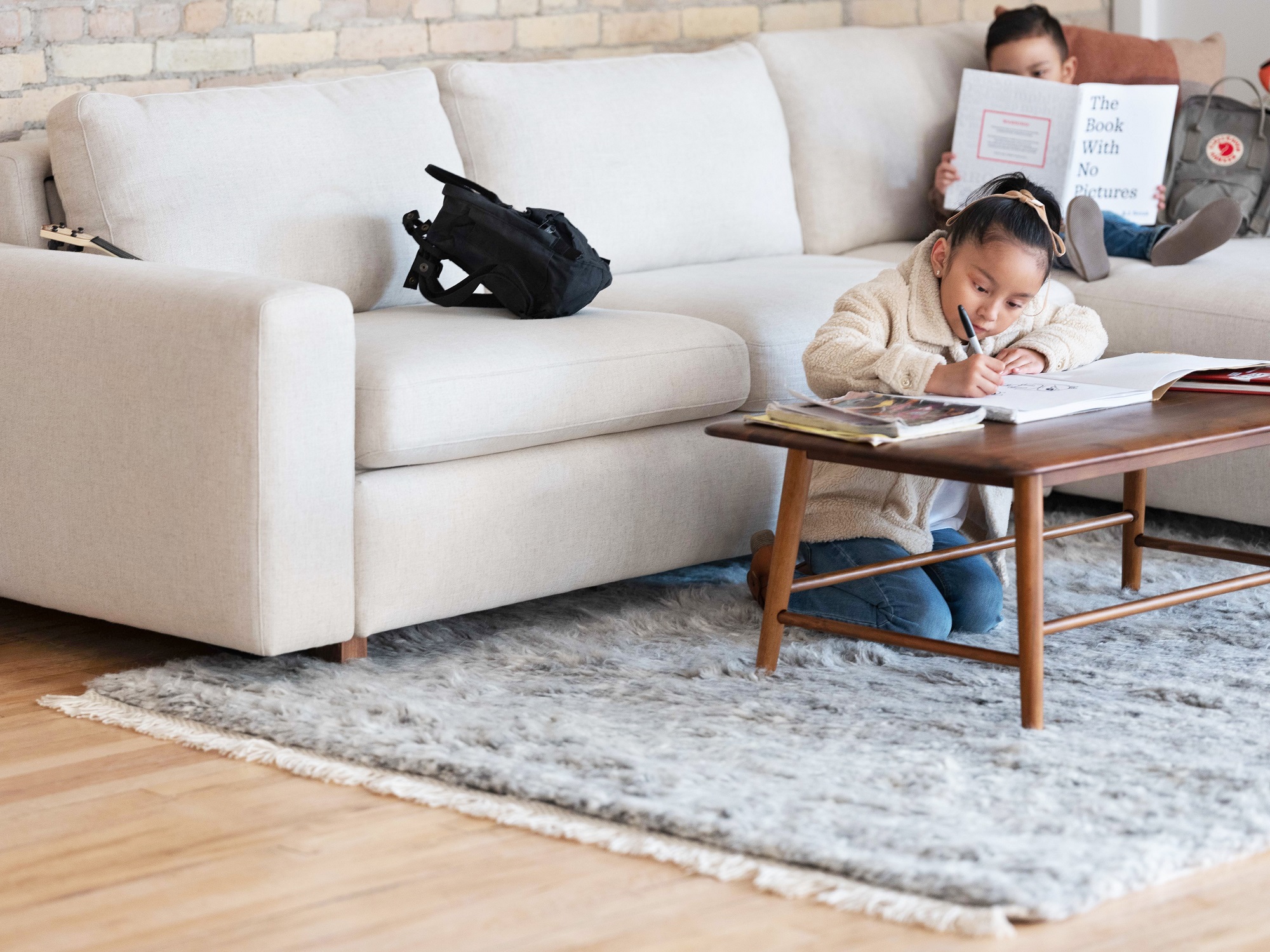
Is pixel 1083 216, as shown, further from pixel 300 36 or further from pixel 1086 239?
pixel 300 36

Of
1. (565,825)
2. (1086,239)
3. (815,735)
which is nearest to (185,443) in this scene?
(565,825)

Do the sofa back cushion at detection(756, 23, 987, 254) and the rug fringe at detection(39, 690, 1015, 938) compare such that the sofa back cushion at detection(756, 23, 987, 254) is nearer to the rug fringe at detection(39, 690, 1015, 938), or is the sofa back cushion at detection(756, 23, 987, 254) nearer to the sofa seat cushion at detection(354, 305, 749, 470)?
the sofa seat cushion at detection(354, 305, 749, 470)

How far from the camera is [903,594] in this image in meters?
2.27

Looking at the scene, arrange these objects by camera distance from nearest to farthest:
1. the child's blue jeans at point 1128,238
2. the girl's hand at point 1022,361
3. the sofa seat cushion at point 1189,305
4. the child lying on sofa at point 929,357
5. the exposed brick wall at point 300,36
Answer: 1. the child lying on sofa at point 929,357
2. the girl's hand at point 1022,361
3. the sofa seat cushion at point 1189,305
4. the exposed brick wall at point 300,36
5. the child's blue jeans at point 1128,238

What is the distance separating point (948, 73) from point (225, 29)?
1485 mm

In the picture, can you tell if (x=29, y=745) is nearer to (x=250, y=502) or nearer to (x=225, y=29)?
(x=250, y=502)

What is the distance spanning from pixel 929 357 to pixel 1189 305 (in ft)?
2.88

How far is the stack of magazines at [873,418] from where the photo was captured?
6.13 ft

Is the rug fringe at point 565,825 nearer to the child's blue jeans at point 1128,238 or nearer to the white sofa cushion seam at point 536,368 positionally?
the white sofa cushion seam at point 536,368

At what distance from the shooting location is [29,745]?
1947 millimetres

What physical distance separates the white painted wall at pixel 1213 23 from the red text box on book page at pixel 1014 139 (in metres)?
1.14

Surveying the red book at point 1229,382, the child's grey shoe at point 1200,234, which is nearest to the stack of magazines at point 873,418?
the red book at point 1229,382

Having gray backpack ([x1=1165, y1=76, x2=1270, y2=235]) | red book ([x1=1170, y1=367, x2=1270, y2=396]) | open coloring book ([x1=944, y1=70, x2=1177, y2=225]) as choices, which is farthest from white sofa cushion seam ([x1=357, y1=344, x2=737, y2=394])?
gray backpack ([x1=1165, y1=76, x2=1270, y2=235])

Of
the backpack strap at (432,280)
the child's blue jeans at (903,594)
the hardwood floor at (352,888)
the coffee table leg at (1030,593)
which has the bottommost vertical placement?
the hardwood floor at (352,888)
